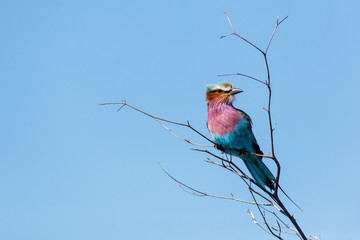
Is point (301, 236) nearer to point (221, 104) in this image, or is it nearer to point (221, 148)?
point (221, 148)

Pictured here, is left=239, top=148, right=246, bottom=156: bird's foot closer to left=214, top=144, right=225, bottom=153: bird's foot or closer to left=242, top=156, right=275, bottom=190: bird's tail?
left=242, top=156, right=275, bottom=190: bird's tail

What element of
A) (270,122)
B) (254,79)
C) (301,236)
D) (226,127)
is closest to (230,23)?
(254,79)

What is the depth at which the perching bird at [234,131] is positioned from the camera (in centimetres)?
530

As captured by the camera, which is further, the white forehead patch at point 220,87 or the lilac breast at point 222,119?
the white forehead patch at point 220,87

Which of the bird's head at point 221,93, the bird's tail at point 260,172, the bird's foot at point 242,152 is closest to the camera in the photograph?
the bird's tail at point 260,172

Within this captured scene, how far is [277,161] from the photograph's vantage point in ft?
11.7

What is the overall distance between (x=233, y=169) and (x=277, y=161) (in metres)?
0.57

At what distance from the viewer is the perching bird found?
5.30 m

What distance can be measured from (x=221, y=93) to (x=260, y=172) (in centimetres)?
112

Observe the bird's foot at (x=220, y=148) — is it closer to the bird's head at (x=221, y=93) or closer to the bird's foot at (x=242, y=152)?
the bird's foot at (x=242, y=152)

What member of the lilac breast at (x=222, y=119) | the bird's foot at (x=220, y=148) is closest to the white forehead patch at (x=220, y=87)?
the lilac breast at (x=222, y=119)

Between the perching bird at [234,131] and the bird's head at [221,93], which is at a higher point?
the bird's head at [221,93]

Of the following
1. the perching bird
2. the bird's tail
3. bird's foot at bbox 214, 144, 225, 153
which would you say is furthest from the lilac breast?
the bird's tail

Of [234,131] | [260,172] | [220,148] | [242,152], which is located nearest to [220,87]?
[234,131]
